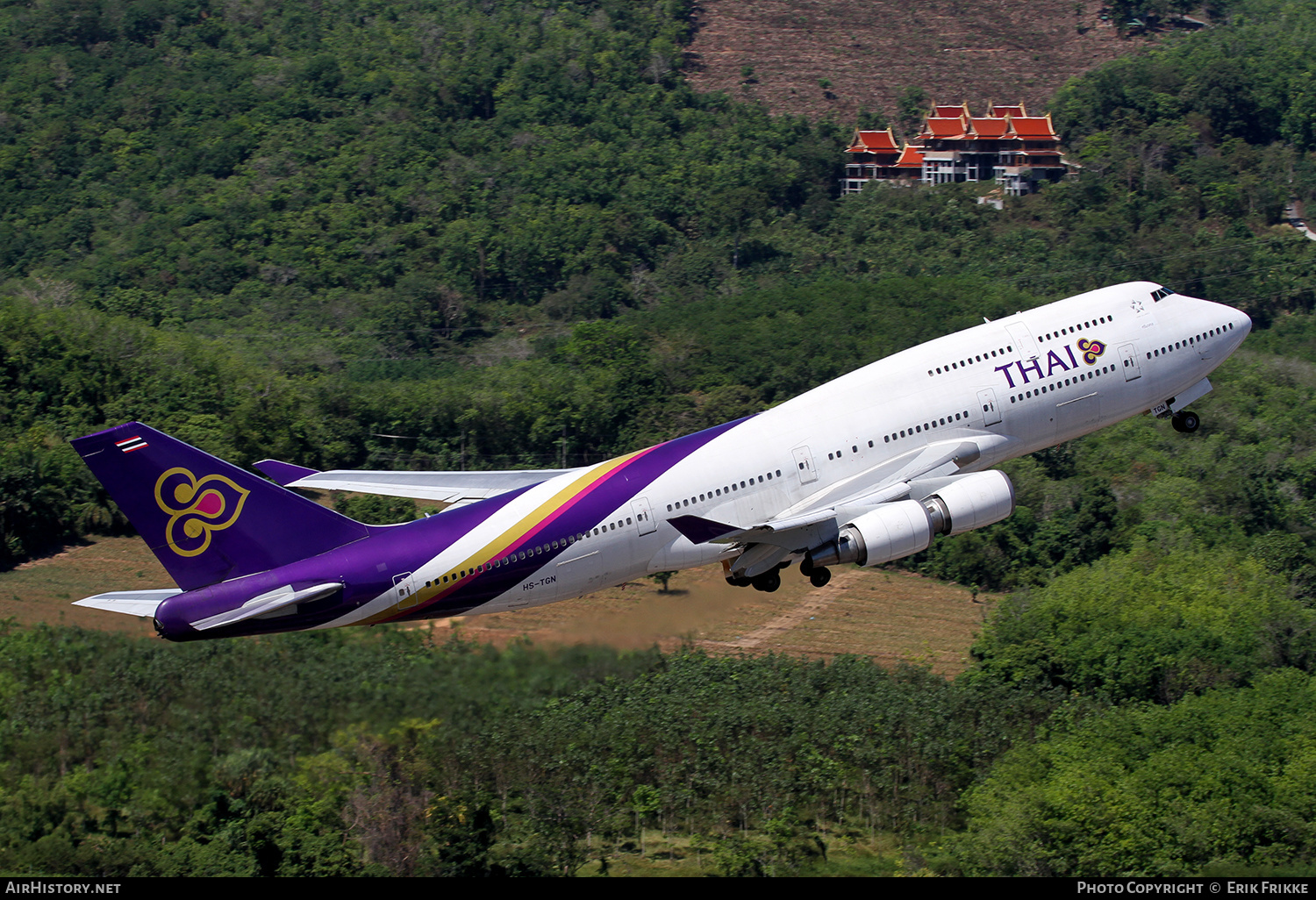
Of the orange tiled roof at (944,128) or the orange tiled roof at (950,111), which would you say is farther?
the orange tiled roof at (950,111)

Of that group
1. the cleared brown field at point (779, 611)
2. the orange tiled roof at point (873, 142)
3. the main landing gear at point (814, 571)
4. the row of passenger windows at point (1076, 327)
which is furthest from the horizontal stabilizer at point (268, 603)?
the orange tiled roof at point (873, 142)

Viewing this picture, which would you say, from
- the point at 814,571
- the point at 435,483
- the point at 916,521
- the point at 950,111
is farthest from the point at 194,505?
the point at 950,111

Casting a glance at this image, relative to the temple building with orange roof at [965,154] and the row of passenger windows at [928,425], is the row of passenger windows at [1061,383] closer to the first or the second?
the row of passenger windows at [928,425]

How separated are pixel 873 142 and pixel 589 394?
267 feet

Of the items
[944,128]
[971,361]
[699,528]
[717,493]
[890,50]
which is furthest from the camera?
[890,50]

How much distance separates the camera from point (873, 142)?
163125 millimetres

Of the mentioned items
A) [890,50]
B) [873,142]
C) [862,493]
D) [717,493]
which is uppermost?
[717,493]

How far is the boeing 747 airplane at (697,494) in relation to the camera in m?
37.7

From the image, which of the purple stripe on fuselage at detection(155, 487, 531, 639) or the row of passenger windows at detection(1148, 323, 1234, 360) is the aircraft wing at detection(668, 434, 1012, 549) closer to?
the row of passenger windows at detection(1148, 323, 1234, 360)

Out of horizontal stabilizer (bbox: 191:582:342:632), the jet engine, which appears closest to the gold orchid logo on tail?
horizontal stabilizer (bbox: 191:582:342:632)

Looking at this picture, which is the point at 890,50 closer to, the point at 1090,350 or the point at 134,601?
the point at 1090,350

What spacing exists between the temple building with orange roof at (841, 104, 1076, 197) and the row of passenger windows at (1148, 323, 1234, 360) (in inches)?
4451

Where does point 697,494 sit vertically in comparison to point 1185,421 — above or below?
above

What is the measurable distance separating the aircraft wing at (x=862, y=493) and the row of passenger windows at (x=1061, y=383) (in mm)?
1233
